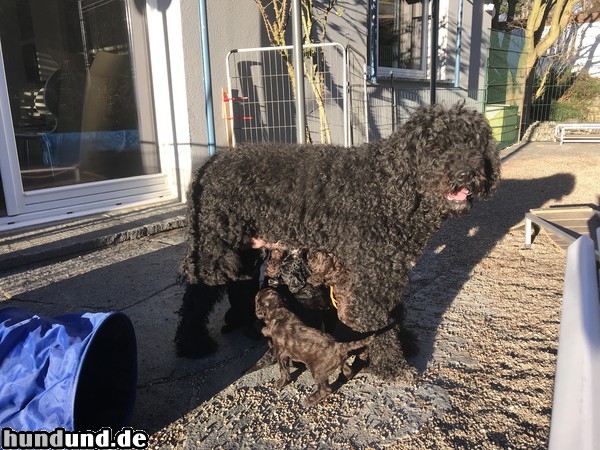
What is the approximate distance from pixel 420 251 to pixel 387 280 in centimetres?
30

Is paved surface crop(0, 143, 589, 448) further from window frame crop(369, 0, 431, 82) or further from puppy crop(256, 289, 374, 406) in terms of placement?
window frame crop(369, 0, 431, 82)

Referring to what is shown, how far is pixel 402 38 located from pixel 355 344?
10232 millimetres

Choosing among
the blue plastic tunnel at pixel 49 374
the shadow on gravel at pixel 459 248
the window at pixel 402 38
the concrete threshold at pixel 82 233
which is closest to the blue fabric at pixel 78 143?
the concrete threshold at pixel 82 233

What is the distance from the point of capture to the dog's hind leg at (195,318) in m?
3.27

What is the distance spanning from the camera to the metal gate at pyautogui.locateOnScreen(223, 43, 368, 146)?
23.8ft

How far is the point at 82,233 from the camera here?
562cm

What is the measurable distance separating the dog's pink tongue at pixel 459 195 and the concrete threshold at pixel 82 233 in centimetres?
422

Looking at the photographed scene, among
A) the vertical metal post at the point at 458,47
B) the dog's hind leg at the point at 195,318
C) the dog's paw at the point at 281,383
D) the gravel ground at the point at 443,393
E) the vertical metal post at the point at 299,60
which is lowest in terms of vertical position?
the gravel ground at the point at 443,393

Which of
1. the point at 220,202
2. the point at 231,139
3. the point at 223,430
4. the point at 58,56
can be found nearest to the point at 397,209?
the point at 220,202

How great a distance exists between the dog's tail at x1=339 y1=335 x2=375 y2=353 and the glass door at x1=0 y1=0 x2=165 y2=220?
195 inches

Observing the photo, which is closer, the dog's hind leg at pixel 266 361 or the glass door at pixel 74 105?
the dog's hind leg at pixel 266 361

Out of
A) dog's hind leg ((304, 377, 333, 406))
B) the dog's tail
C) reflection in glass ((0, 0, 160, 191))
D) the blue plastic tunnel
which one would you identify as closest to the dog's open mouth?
the dog's tail

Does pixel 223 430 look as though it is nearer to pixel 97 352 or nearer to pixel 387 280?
pixel 97 352

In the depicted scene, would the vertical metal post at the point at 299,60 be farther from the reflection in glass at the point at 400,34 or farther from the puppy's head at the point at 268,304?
the reflection in glass at the point at 400,34
